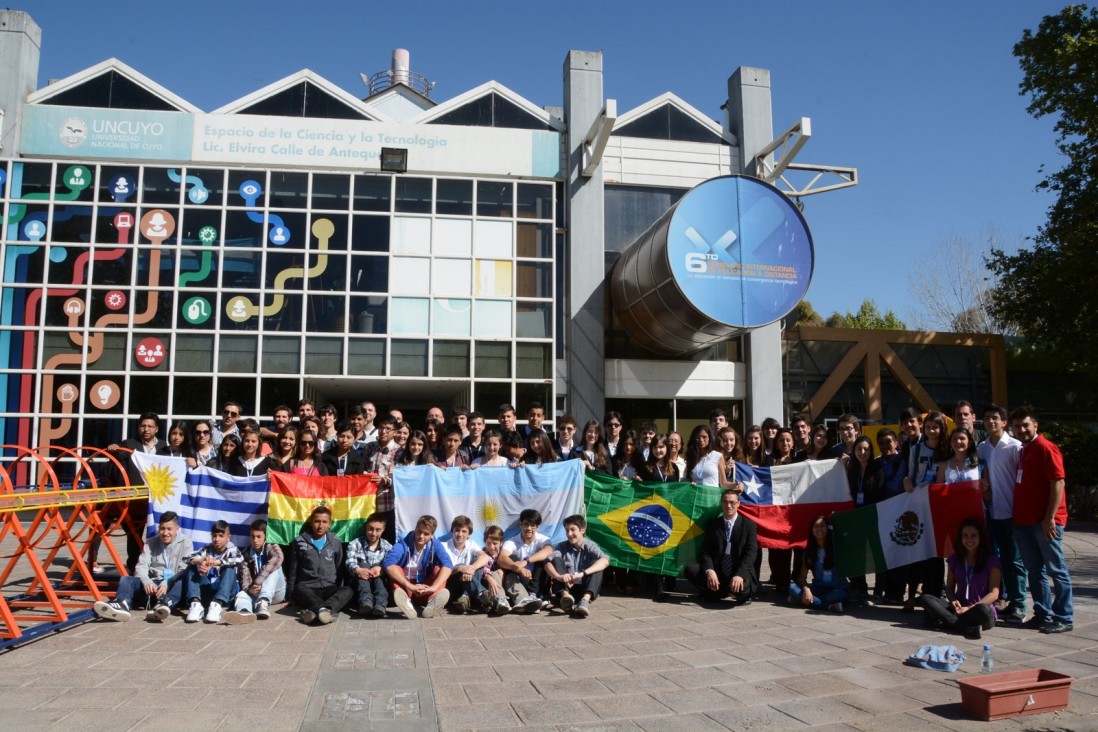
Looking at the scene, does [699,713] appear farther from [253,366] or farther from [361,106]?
[361,106]

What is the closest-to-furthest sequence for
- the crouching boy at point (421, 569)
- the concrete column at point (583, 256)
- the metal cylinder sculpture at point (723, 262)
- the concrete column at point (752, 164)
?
the crouching boy at point (421, 569), the metal cylinder sculpture at point (723, 262), the concrete column at point (583, 256), the concrete column at point (752, 164)

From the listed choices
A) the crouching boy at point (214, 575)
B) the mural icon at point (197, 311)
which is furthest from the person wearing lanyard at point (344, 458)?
the mural icon at point (197, 311)

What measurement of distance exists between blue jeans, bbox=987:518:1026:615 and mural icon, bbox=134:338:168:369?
48.7ft

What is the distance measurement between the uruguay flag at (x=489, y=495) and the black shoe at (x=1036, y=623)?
437 centimetres

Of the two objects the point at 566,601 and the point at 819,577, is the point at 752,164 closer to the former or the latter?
the point at 819,577

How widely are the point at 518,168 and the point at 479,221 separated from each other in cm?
150

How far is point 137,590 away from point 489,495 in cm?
357

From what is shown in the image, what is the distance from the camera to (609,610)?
7.88m

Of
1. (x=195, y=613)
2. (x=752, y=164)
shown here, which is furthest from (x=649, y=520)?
(x=752, y=164)

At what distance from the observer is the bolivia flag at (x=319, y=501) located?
8414 millimetres

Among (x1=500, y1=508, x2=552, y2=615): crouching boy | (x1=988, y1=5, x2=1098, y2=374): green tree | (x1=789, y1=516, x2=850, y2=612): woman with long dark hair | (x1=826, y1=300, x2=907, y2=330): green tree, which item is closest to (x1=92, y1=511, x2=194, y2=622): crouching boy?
(x1=500, y1=508, x2=552, y2=615): crouching boy

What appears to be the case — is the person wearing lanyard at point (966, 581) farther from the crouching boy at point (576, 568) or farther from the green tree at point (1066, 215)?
the green tree at point (1066, 215)

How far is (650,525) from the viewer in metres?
8.83

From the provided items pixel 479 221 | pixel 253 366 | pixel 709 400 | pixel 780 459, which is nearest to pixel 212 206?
pixel 253 366
